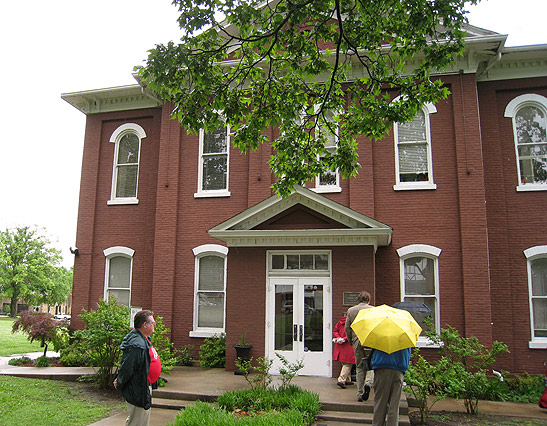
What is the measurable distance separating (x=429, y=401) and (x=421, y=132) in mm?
7171

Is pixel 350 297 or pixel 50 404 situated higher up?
pixel 350 297

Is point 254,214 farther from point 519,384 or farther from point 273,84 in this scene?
point 519,384

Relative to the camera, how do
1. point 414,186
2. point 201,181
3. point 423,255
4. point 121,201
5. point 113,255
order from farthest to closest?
1. point 121,201
2. point 113,255
3. point 201,181
4. point 414,186
5. point 423,255

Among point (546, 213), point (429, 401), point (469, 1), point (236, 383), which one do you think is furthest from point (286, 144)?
point (546, 213)

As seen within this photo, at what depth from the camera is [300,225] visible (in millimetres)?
11844

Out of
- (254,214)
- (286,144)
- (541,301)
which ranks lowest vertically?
(541,301)

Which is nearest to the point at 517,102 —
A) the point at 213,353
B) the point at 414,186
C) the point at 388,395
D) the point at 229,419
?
the point at 414,186

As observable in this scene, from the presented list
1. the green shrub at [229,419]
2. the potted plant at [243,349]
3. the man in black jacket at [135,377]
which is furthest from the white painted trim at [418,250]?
the man in black jacket at [135,377]

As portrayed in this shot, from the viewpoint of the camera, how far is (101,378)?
11.1m

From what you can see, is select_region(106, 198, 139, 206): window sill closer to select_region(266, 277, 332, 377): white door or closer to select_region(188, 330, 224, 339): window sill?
select_region(188, 330, 224, 339): window sill

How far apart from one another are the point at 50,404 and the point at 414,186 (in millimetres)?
10116

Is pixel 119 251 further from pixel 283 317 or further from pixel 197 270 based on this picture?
pixel 283 317

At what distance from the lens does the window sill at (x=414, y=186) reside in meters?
13.0

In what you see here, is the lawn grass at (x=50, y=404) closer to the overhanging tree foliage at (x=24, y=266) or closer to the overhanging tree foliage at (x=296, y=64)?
the overhanging tree foliage at (x=296, y=64)
